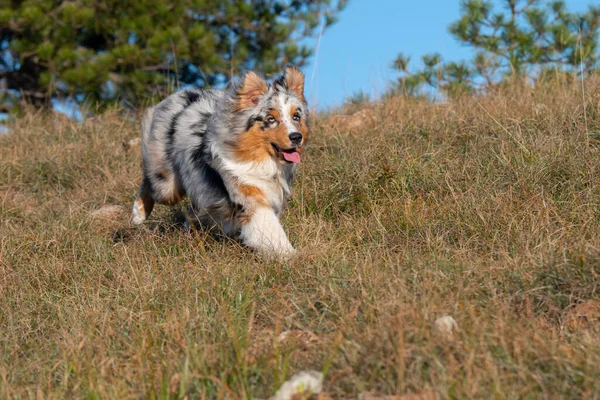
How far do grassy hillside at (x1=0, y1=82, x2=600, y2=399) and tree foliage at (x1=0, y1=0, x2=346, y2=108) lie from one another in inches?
156

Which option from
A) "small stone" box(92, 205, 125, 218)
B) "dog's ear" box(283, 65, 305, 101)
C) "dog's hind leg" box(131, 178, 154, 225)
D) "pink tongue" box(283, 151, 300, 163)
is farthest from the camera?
"small stone" box(92, 205, 125, 218)

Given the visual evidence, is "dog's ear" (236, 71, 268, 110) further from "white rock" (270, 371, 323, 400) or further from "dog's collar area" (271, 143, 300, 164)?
"white rock" (270, 371, 323, 400)

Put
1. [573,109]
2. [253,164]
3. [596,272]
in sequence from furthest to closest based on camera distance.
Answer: [573,109], [253,164], [596,272]

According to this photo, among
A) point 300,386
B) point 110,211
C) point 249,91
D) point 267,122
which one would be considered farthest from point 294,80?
point 300,386

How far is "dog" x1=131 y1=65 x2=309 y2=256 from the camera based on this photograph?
532cm

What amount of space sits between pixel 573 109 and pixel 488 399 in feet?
14.6

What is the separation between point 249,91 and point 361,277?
2.03 metres

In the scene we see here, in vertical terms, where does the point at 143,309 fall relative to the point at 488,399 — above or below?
below

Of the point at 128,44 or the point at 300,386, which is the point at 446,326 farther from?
the point at 128,44

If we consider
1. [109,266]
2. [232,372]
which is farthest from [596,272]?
[109,266]

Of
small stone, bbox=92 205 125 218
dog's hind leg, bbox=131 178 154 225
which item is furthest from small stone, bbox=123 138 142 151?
dog's hind leg, bbox=131 178 154 225

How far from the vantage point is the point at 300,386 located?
9.55 feet

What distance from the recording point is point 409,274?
3.98 metres

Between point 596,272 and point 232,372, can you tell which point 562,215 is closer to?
point 596,272
